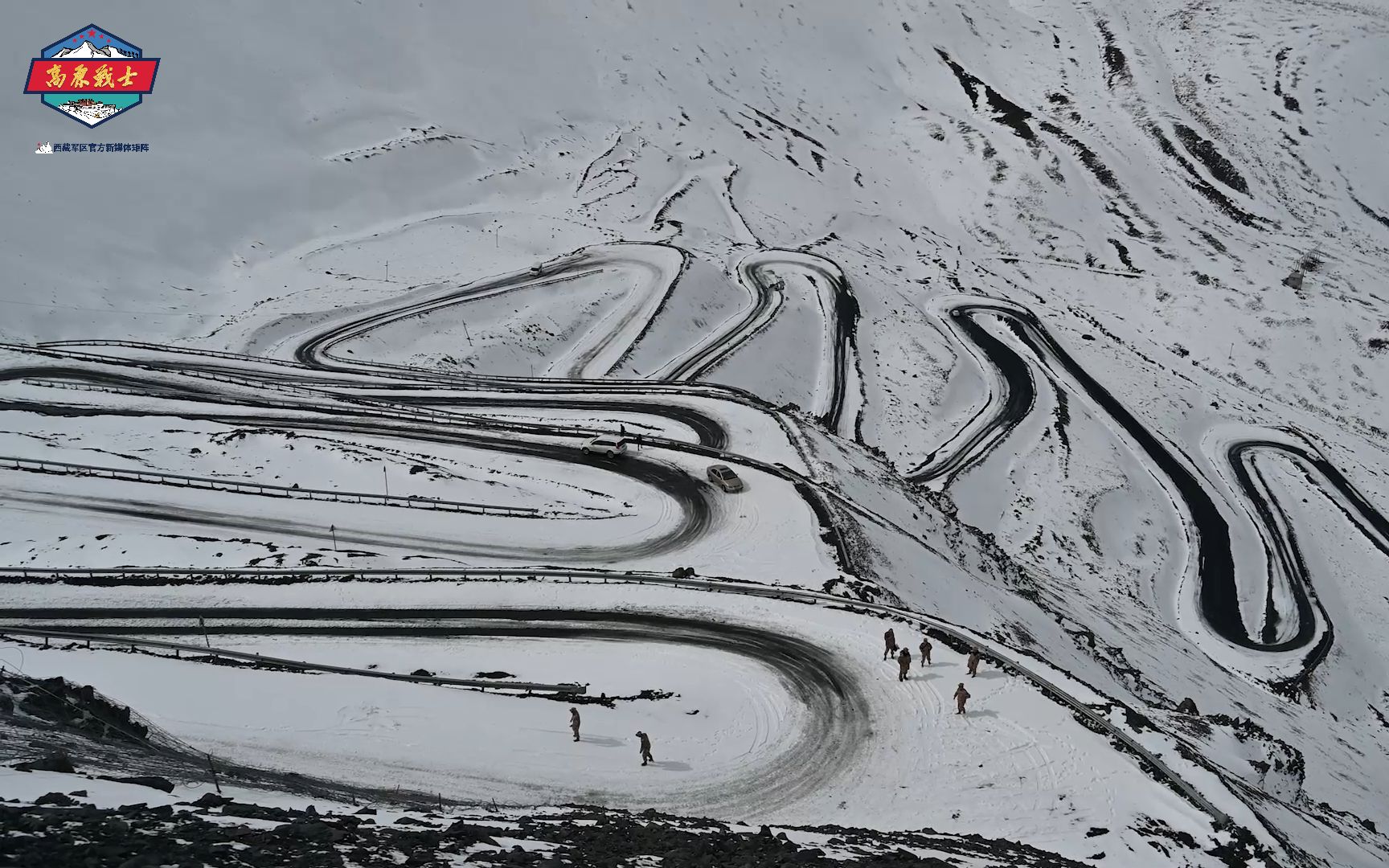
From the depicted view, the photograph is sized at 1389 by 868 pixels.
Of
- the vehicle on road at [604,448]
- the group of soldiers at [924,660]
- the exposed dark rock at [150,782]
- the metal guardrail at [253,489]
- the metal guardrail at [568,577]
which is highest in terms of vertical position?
the vehicle on road at [604,448]

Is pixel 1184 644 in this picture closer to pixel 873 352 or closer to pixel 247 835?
pixel 873 352

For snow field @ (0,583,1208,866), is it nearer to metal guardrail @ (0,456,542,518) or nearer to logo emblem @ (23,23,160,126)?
metal guardrail @ (0,456,542,518)

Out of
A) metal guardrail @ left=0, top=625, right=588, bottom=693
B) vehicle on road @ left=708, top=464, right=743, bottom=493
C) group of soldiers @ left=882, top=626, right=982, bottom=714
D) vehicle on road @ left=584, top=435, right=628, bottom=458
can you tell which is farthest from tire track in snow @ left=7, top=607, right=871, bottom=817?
vehicle on road @ left=584, top=435, right=628, bottom=458

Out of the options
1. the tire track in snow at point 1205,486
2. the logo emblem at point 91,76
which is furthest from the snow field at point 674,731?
the logo emblem at point 91,76

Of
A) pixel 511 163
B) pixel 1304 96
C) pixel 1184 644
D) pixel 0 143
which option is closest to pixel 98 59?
pixel 0 143

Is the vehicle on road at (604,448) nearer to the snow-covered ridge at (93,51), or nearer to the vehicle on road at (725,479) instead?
the vehicle on road at (725,479)

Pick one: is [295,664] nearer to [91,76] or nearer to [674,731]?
[674,731]

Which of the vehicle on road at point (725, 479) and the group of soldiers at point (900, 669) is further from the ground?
the vehicle on road at point (725, 479)
